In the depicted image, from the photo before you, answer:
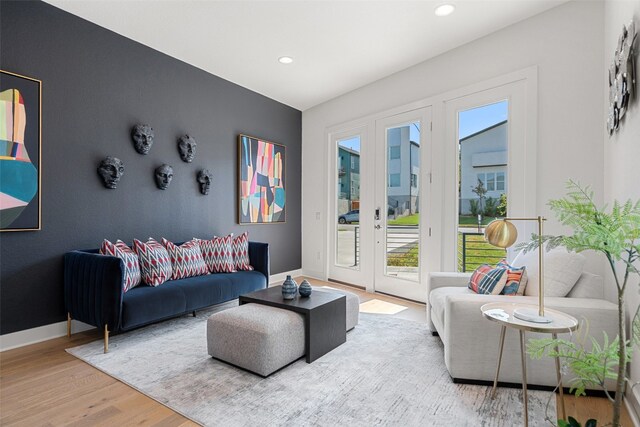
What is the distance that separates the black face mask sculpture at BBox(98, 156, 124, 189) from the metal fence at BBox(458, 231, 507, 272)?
354 cm

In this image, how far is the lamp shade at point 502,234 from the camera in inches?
73.6

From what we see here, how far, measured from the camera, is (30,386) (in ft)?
7.08

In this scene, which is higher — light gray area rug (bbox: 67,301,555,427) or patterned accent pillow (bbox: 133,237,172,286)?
patterned accent pillow (bbox: 133,237,172,286)

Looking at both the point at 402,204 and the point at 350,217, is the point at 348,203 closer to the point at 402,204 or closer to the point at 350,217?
the point at 350,217

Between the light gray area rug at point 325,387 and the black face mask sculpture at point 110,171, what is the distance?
1441mm

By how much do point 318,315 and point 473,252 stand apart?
203 centimetres

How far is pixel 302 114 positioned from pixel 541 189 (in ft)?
12.3

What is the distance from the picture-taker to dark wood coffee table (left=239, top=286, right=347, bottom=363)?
246 centimetres

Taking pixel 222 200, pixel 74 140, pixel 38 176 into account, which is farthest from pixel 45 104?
pixel 222 200

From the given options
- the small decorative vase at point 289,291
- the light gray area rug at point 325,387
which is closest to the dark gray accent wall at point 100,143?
the light gray area rug at point 325,387

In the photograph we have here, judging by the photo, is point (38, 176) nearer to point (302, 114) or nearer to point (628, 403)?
point (302, 114)

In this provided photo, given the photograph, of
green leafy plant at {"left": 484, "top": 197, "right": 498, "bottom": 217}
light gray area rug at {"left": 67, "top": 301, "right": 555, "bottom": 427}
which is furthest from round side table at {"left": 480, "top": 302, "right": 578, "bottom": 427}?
green leafy plant at {"left": 484, "top": 197, "right": 498, "bottom": 217}

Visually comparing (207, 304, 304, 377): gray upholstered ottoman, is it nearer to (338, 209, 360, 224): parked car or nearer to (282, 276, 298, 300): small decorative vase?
(282, 276, 298, 300): small decorative vase

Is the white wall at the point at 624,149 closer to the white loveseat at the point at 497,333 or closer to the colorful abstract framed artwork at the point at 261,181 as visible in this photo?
the white loveseat at the point at 497,333
